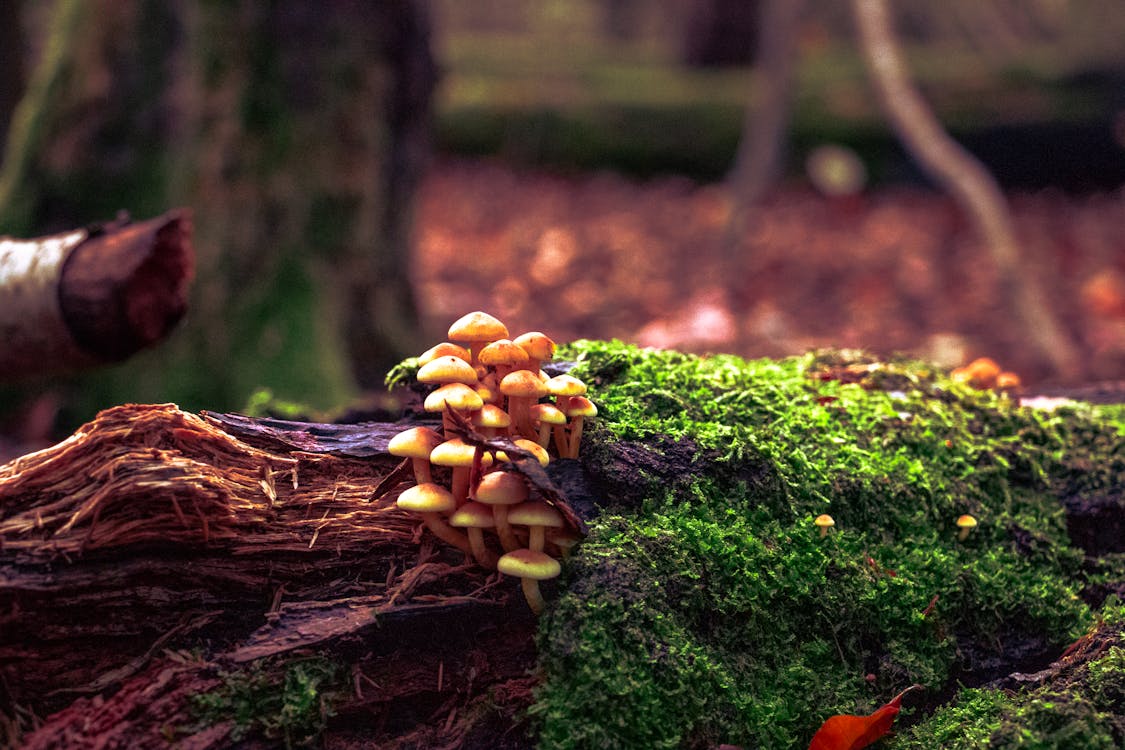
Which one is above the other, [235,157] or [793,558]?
[235,157]

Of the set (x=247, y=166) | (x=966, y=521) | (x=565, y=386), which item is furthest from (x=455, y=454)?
(x=247, y=166)

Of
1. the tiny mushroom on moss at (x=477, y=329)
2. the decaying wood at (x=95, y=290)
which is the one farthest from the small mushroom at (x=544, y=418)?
the decaying wood at (x=95, y=290)

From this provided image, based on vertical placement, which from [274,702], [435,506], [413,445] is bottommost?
[274,702]

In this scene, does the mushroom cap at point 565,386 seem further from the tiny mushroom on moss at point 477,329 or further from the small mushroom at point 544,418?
the tiny mushroom on moss at point 477,329

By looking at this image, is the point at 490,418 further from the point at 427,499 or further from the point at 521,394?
the point at 427,499

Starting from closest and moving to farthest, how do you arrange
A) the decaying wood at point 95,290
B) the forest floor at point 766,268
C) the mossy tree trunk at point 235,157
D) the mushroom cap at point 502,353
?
the mushroom cap at point 502,353 < the decaying wood at point 95,290 < the mossy tree trunk at point 235,157 < the forest floor at point 766,268

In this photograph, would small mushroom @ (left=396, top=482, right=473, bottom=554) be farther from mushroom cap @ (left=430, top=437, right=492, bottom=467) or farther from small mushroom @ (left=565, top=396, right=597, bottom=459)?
small mushroom @ (left=565, top=396, right=597, bottom=459)

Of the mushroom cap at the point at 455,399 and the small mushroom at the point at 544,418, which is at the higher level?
the mushroom cap at the point at 455,399
